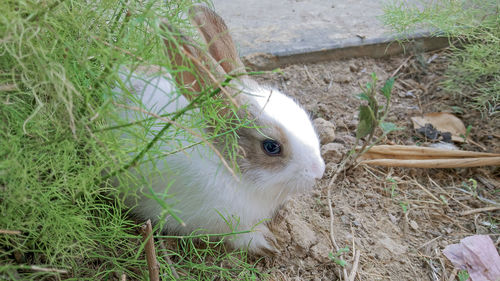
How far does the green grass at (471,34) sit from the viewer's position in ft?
10.4

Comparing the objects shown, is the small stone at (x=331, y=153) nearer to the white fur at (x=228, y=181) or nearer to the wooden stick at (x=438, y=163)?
the wooden stick at (x=438, y=163)

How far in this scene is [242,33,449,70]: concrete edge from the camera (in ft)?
12.3

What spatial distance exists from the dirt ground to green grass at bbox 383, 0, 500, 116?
12 centimetres

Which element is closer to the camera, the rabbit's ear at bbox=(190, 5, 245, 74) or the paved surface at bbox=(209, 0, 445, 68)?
the rabbit's ear at bbox=(190, 5, 245, 74)

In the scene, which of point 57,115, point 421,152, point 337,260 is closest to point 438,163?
point 421,152

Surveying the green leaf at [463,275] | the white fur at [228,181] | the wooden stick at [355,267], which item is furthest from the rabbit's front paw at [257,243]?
the green leaf at [463,275]

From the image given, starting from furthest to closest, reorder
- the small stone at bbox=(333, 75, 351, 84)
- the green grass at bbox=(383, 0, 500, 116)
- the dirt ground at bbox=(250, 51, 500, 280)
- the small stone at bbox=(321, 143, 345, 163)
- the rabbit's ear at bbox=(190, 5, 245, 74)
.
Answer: the small stone at bbox=(333, 75, 351, 84) → the green grass at bbox=(383, 0, 500, 116) → the small stone at bbox=(321, 143, 345, 163) → the dirt ground at bbox=(250, 51, 500, 280) → the rabbit's ear at bbox=(190, 5, 245, 74)

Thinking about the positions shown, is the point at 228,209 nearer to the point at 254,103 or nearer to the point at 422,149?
the point at 254,103

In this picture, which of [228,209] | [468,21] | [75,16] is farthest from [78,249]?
[468,21]

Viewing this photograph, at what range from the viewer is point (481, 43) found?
342 cm

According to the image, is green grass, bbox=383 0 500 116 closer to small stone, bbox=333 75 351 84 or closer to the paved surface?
the paved surface

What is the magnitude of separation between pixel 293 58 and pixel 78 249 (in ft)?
8.35

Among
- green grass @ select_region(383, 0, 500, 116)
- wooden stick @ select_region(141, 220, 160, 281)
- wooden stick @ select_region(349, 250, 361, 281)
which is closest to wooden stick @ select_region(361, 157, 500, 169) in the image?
green grass @ select_region(383, 0, 500, 116)

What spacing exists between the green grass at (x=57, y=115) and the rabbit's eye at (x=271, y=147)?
2.29ft
